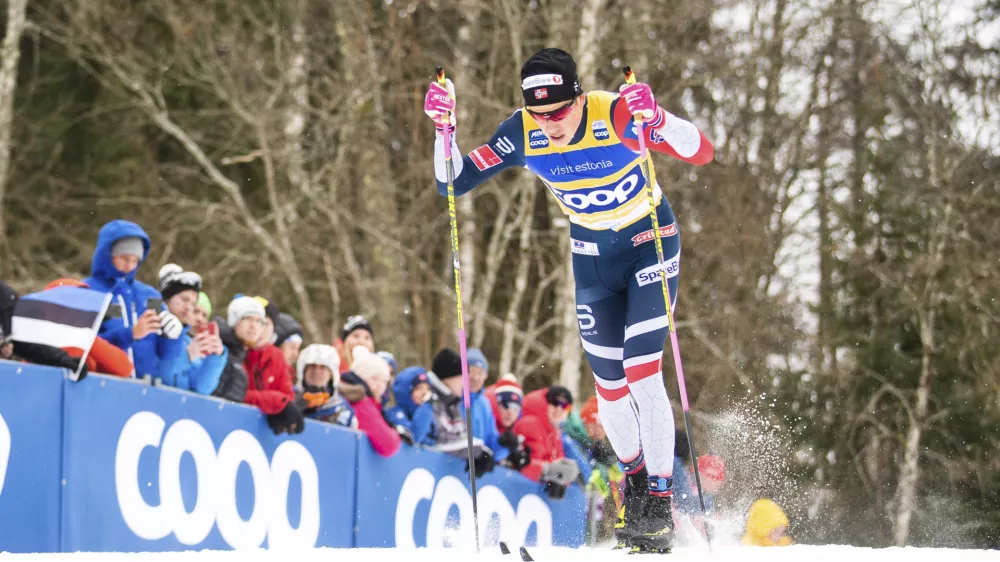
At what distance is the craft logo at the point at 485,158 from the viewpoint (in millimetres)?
5258

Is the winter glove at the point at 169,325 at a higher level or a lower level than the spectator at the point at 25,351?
higher

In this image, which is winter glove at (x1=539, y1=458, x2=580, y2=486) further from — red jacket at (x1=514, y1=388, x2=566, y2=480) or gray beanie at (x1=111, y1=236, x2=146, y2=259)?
gray beanie at (x1=111, y1=236, x2=146, y2=259)

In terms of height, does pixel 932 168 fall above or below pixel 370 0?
below

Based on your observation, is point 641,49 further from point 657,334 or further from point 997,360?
point 657,334

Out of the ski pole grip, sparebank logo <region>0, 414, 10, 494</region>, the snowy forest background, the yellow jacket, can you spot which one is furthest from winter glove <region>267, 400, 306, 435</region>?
the snowy forest background

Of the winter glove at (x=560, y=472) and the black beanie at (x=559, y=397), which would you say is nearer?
the winter glove at (x=560, y=472)

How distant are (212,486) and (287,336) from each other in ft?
6.43

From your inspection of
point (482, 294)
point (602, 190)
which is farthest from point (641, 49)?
point (602, 190)

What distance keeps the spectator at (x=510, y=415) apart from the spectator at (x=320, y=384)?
83.1 inches

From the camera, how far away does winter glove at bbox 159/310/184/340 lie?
566 cm

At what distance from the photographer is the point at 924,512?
15.1m

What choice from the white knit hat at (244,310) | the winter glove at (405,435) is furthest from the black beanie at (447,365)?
the white knit hat at (244,310)

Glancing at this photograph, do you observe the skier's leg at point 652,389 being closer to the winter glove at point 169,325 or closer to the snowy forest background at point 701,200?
Result: the winter glove at point 169,325

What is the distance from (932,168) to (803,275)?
7.52 ft
